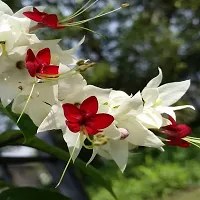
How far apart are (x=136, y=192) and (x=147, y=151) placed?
740 mm

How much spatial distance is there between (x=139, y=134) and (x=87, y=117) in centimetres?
4

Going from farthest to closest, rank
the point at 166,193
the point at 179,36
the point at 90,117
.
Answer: the point at 179,36, the point at 166,193, the point at 90,117

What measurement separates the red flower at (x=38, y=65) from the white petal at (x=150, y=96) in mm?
77

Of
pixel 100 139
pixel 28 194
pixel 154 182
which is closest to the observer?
pixel 100 139

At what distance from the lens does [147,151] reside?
3701 millimetres

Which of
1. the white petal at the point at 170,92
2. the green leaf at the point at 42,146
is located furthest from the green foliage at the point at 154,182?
the white petal at the point at 170,92

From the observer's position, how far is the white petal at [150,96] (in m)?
0.42

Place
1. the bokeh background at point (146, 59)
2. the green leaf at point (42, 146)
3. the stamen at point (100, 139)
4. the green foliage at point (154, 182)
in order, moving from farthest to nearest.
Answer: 1. the bokeh background at point (146, 59)
2. the green foliage at point (154, 182)
3. the green leaf at point (42, 146)
4. the stamen at point (100, 139)

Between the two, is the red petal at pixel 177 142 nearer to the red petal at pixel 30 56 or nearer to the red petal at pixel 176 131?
the red petal at pixel 176 131

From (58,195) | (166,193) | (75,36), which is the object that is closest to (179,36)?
(75,36)

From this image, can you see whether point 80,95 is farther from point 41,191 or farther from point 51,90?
point 41,191

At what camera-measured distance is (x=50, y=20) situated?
1.28 ft

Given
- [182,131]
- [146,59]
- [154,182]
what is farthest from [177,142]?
[146,59]

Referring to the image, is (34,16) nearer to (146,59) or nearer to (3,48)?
(3,48)
